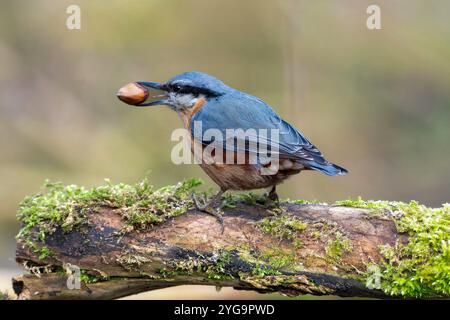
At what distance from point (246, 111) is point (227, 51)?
16.0 ft

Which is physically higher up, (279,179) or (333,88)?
(333,88)

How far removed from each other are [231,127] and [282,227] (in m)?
0.76

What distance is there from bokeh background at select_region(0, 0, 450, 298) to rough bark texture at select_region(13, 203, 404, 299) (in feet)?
15.1

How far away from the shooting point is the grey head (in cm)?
406

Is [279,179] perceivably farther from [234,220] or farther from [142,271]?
[142,271]

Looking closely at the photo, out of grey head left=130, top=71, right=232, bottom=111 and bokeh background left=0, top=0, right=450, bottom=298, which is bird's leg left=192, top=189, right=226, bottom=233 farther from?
bokeh background left=0, top=0, right=450, bottom=298

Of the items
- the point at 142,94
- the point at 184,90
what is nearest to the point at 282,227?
the point at 184,90

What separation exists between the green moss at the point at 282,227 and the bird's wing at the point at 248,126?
414mm

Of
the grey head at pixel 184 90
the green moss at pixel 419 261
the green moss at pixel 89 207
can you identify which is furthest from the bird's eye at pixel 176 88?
the green moss at pixel 419 261

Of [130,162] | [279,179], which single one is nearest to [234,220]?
[279,179]

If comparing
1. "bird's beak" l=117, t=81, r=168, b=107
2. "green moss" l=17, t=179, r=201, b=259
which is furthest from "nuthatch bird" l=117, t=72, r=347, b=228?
"green moss" l=17, t=179, r=201, b=259
